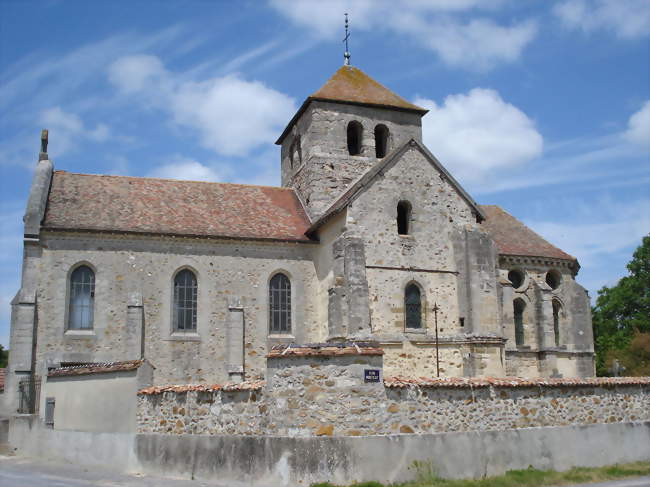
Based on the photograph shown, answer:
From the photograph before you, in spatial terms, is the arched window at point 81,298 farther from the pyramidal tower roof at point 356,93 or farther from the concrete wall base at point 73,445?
the pyramidal tower roof at point 356,93

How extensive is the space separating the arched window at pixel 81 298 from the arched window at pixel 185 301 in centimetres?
301

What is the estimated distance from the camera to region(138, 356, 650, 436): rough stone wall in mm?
12359

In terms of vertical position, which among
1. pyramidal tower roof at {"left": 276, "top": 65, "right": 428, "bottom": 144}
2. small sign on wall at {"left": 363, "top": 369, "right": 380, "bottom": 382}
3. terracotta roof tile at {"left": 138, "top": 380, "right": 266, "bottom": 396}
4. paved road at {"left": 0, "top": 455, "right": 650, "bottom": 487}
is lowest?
paved road at {"left": 0, "top": 455, "right": 650, "bottom": 487}

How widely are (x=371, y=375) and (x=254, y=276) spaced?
13779 mm

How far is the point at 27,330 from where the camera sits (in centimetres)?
2252

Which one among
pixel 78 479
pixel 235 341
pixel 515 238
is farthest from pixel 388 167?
pixel 78 479

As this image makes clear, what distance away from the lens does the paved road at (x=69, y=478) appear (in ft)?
42.6

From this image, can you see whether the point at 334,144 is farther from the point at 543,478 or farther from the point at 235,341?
the point at 543,478

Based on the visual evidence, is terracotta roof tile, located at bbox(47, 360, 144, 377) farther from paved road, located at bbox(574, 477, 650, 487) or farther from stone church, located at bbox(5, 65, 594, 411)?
paved road, located at bbox(574, 477, 650, 487)

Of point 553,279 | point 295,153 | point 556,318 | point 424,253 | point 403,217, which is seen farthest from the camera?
point 295,153

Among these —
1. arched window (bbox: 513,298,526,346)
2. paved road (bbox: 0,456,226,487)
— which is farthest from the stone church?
paved road (bbox: 0,456,226,487)

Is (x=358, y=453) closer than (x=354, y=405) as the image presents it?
Yes

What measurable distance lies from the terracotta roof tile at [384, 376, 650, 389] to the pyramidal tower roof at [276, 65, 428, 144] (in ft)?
57.6

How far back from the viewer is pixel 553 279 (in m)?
A: 30.8
